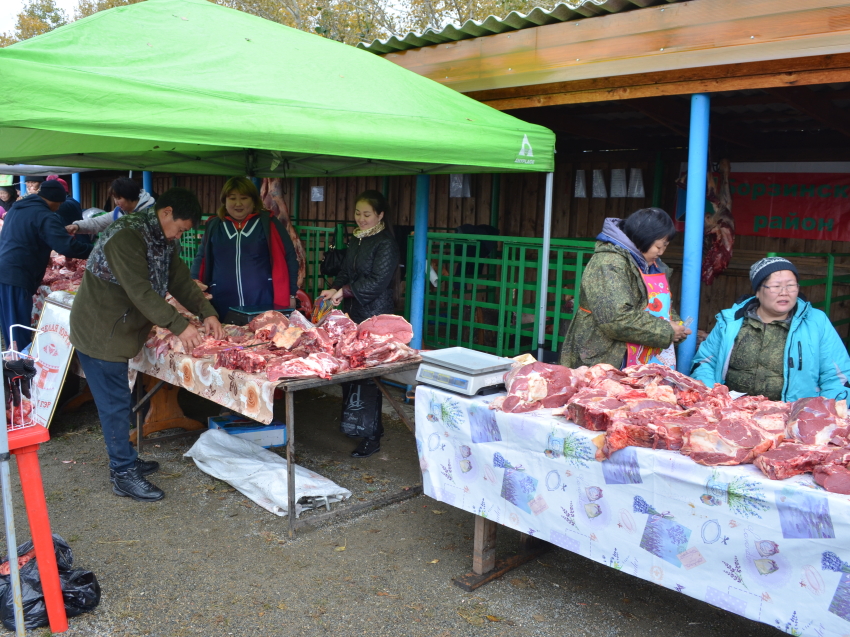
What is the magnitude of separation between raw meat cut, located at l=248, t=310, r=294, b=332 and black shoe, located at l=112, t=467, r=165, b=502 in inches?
46.6

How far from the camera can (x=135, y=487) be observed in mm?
4406

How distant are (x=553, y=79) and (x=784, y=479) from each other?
373 cm

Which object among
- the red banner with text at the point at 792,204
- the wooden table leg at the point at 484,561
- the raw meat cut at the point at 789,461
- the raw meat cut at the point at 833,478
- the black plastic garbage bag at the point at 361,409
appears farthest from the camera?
the red banner with text at the point at 792,204

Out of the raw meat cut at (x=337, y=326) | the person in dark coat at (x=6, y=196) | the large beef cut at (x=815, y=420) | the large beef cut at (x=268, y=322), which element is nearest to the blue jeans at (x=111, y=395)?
the large beef cut at (x=268, y=322)

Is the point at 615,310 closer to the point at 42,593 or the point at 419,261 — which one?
the point at 419,261

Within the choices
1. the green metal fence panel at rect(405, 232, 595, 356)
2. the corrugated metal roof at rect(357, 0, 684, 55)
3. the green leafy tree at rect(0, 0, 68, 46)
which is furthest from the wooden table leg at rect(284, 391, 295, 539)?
the green leafy tree at rect(0, 0, 68, 46)

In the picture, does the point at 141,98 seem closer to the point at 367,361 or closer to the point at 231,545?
the point at 367,361

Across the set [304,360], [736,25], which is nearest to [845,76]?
[736,25]

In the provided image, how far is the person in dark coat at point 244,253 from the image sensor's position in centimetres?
543

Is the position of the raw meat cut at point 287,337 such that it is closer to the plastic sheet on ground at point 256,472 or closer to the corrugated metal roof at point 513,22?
the plastic sheet on ground at point 256,472

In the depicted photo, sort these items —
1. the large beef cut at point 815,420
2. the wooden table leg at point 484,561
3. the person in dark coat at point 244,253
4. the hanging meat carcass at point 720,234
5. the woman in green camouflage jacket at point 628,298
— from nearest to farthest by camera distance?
the large beef cut at point 815,420 < the wooden table leg at point 484,561 < the woman in green camouflage jacket at point 628,298 < the person in dark coat at point 244,253 < the hanging meat carcass at point 720,234

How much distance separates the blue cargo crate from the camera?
16.9 feet

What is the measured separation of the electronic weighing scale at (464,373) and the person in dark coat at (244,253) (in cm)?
247

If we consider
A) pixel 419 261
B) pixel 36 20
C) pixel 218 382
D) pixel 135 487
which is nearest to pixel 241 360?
pixel 218 382
